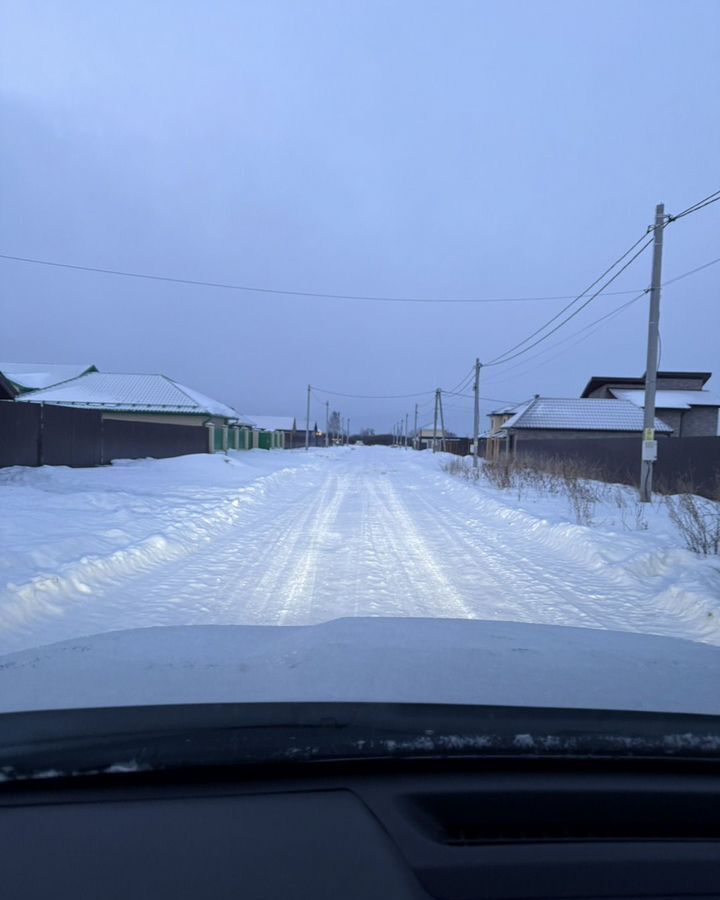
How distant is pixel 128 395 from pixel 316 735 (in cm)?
4210

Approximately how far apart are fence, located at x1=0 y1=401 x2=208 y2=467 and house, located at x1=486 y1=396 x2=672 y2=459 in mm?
21745

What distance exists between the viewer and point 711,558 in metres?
8.39

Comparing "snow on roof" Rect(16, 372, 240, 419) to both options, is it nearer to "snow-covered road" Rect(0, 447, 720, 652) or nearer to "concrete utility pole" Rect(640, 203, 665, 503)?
"snow-covered road" Rect(0, 447, 720, 652)

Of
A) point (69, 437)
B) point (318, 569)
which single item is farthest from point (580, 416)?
point (318, 569)

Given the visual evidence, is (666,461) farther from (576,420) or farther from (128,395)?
(128,395)

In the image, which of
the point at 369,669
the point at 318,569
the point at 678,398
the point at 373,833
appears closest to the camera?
the point at 373,833

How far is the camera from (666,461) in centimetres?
2211

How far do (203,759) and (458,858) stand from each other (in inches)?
33.6

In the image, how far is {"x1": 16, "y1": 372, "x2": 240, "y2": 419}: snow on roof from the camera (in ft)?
131

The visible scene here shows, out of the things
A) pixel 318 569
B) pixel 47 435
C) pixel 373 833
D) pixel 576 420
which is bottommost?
pixel 318 569

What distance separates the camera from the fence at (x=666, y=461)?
19.4m

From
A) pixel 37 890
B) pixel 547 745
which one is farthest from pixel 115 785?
pixel 547 745

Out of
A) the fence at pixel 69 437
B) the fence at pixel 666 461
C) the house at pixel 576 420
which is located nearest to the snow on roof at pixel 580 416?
the house at pixel 576 420

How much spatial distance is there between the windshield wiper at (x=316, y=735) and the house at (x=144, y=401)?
3705 centimetres
